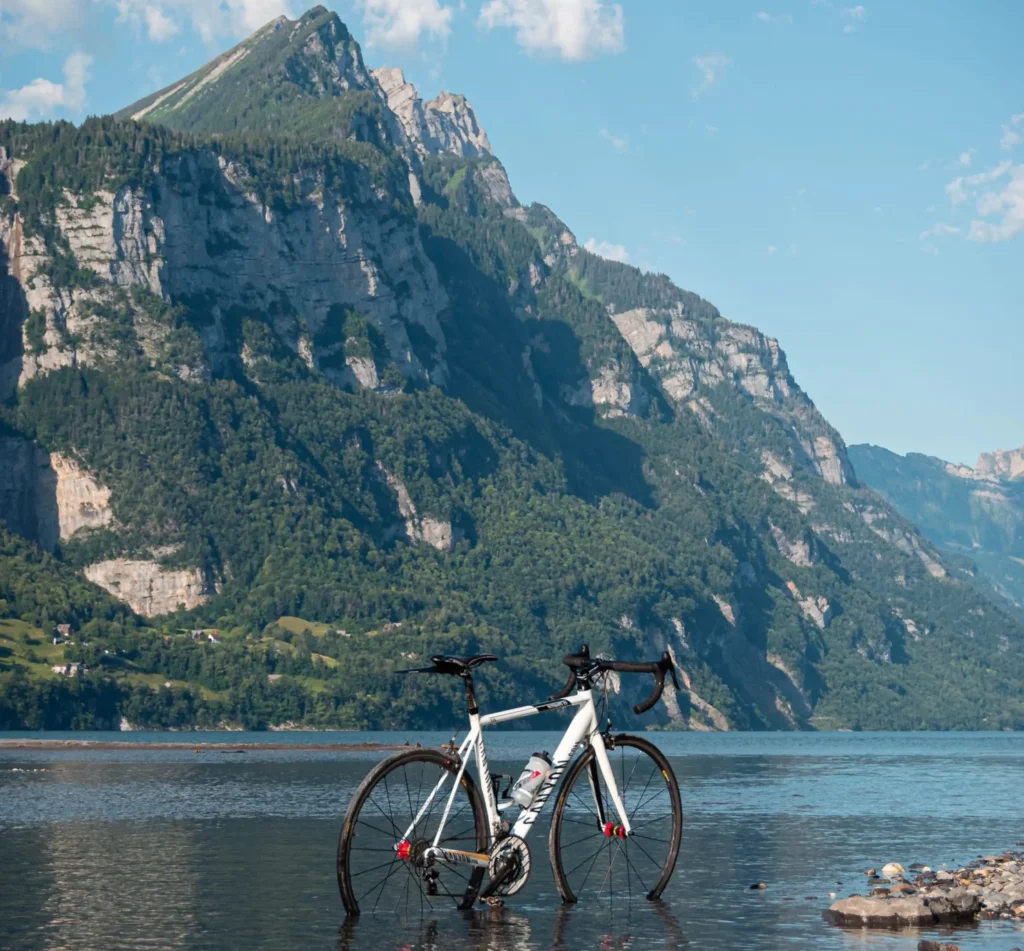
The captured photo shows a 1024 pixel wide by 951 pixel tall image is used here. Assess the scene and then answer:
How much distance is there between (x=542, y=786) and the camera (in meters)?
28.4

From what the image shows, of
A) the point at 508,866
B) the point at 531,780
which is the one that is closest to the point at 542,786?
the point at 531,780

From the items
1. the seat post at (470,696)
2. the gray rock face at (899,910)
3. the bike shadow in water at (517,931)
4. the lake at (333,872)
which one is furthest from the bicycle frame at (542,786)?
the gray rock face at (899,910)

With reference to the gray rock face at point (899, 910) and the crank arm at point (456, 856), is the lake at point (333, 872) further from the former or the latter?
the crank arm at point (456, 856)

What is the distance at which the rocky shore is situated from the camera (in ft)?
101

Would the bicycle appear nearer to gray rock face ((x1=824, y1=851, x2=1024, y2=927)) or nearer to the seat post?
the seat post

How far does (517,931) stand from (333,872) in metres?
13.1

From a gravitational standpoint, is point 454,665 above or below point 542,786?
above

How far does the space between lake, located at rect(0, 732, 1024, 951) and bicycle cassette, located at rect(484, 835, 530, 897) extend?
790mm

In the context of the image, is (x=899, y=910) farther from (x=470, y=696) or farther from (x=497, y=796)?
(x=470, y=696)

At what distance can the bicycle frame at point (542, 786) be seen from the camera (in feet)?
89.8

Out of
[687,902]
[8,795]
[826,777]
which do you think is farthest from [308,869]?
[826,777]

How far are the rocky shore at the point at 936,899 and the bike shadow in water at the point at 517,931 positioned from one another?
11.5 feet

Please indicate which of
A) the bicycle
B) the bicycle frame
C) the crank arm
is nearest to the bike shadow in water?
the bicycle

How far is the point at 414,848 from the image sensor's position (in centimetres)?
2738
